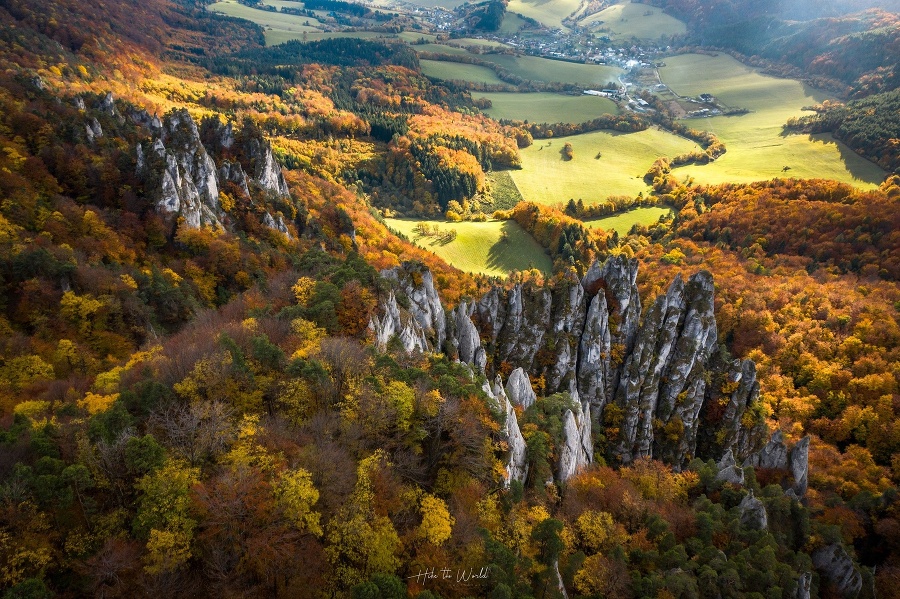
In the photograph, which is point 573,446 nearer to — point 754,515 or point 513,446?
point 513,446

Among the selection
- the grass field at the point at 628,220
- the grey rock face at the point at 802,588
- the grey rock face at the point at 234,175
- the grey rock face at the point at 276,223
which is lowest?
the grass field at the point at 628,220

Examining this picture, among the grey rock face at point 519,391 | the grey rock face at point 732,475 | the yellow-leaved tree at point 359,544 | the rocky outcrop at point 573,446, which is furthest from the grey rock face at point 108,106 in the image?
the grey rock face at point 732,475

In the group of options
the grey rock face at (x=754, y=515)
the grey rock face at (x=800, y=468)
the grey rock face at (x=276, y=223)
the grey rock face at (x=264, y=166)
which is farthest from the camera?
the grey rock face at (x=264, y=166)

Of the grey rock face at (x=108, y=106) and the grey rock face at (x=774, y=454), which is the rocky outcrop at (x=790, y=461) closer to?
the grey rock face at (x=774, y=454)

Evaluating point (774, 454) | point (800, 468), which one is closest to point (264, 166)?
point (774, 454)

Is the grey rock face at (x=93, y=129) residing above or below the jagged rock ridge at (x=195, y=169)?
above

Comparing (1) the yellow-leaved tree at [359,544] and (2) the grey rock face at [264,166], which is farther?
(2) the grey rock face at [264,166]
